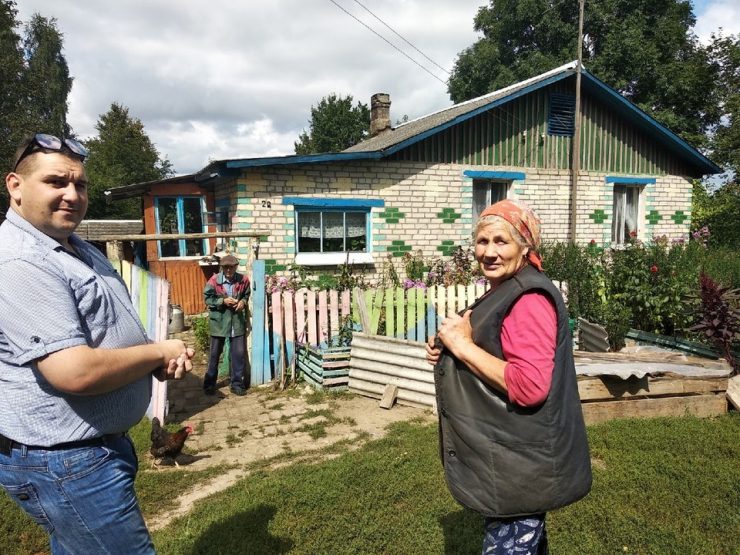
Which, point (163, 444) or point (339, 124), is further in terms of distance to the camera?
point (339, 124)

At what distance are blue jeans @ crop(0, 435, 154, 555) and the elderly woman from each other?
3.94ft

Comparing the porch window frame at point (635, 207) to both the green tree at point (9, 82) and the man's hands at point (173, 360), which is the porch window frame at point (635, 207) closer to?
the man's hands at point (173, 360)

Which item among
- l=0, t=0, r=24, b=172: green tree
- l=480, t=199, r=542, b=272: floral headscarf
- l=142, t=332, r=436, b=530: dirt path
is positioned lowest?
l=142, t=332, r=436, b=530: dirt path

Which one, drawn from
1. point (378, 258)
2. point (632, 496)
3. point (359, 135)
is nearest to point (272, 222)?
point (378, 258)

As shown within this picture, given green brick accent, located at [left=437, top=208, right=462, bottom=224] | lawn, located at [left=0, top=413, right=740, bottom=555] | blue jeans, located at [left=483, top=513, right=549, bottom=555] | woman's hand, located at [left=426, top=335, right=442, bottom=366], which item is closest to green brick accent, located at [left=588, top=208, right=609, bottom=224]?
green brick accent, located at [left=437, top=208, right=462, bottom=224]

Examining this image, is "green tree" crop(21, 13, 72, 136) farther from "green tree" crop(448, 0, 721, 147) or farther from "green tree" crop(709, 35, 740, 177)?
"green tree" crop(709, 35, 740, 177)

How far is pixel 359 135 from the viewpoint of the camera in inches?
1473

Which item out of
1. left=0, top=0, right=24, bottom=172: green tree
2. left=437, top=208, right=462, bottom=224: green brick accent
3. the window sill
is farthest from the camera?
left=0, top=0, right=24, bottom=172: green tree

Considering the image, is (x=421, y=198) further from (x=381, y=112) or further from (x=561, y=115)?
(x=381, y=112)

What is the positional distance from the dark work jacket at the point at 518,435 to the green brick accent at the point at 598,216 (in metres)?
11.0

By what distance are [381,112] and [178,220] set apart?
8058 millimetres

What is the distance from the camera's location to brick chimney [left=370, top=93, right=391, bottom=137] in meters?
16.3

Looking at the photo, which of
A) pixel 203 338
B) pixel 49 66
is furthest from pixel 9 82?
pixel 203 338

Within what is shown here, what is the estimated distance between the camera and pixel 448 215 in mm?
10422
